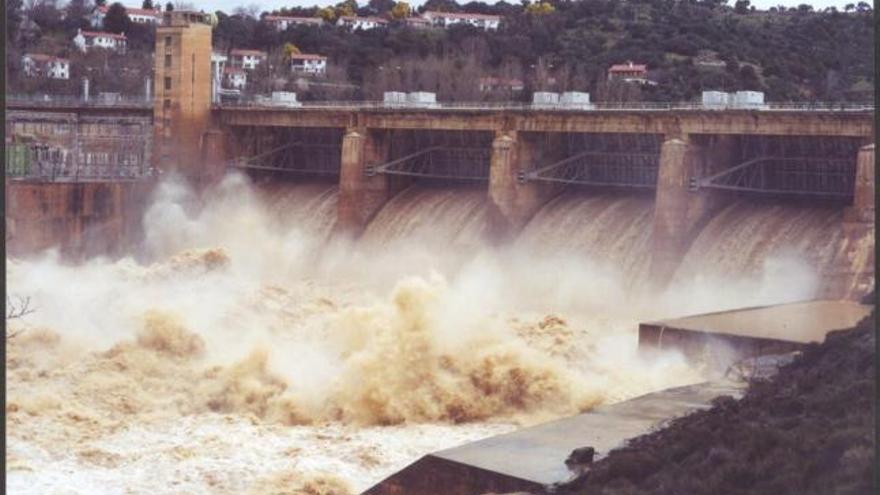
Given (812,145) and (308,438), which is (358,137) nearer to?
(812,145)

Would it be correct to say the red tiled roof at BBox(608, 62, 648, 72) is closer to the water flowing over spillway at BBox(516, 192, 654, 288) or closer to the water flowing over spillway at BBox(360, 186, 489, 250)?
the water flowing over spillway at BBox(360, 186, 489, 250)

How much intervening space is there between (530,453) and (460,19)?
6545 cm

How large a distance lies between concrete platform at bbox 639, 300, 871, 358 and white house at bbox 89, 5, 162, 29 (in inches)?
2374

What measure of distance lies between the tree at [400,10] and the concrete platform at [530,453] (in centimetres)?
6527

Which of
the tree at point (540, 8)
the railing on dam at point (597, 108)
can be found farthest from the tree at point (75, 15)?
the railing on dam at point (597, 108)

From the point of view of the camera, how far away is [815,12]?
61.0 metres

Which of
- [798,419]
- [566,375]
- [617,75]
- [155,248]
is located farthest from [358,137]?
[798,419]

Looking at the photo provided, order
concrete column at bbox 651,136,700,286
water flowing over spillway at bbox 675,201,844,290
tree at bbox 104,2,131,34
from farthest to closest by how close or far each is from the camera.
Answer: tree at bbox 104,2,131,34, concrete column at bbox 651,136,700,286, water flowing over spillway at bbox 675,201,844,290

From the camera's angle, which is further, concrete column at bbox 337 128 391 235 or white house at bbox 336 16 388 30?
white house at bbox 336 16 388 30

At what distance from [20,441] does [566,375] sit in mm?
8742

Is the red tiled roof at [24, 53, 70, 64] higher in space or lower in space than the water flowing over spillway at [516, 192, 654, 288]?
higher

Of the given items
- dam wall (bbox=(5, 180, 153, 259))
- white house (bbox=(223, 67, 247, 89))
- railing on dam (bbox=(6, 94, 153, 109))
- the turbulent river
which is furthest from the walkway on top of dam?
white house (bbox=(223, 67, 247, 89))

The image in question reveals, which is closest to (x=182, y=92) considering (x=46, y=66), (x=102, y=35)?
(x=46, y=66)

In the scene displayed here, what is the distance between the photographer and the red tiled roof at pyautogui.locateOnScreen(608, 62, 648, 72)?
189ft
